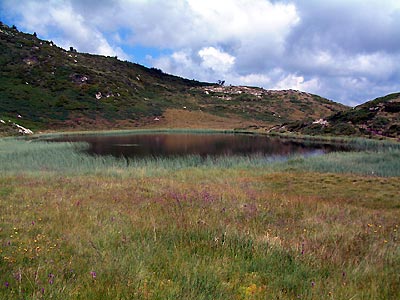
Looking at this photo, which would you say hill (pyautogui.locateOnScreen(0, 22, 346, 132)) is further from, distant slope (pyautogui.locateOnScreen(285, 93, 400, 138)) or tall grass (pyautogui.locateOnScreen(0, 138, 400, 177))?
tall grass (pyautogui.locateOnScreen(0, 138, 400, 177))

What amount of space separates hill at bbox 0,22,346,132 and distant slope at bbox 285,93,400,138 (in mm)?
28333

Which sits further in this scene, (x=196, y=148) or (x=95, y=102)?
(x=95, y=102)

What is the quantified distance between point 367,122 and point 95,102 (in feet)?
231

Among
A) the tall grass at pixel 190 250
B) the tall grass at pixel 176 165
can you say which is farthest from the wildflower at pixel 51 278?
the tall grass at pixel 176 165

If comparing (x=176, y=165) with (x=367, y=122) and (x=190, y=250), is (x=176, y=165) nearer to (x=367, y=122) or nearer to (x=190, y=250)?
(x=190, y=250)

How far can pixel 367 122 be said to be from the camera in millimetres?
56844

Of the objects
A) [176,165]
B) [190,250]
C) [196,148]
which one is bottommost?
[176,165]

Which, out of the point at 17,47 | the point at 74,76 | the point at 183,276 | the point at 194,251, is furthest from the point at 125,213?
the point at 17,47

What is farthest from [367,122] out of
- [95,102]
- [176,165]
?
[95,102]

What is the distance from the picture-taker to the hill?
83.4m

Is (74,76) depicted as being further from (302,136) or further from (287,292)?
(287,292)

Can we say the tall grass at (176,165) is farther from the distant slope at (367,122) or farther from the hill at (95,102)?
the hill at (95,102)

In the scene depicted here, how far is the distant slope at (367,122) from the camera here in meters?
52.2

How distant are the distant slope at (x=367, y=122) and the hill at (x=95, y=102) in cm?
2833
